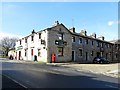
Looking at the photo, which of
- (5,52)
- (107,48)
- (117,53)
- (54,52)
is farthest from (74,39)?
Answer: (5,52)

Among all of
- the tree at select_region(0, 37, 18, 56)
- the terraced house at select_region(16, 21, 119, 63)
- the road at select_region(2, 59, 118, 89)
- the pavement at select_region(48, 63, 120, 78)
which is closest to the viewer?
the road at select_region(2, 59, 118, 89)

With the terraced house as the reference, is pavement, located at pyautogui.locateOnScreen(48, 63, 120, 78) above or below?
below

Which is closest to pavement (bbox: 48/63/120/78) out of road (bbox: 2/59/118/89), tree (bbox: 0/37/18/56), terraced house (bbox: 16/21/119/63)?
road (bbox: 2/59/118/89)

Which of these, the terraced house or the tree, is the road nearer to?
the terraced house

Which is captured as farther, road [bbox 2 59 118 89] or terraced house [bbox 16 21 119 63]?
terraced house [bbox 16 21 119 63]

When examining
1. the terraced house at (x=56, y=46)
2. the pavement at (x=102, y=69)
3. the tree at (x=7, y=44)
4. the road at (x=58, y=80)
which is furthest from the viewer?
the tree at (x=7, y=44)

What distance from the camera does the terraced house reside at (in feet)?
157

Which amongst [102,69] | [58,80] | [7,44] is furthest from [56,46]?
[7,44]

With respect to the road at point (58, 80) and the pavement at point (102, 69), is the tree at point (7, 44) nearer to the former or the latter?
the pavement at point (102, 69)

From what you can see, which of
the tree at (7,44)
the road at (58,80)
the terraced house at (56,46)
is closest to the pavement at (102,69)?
the road at (58,80)

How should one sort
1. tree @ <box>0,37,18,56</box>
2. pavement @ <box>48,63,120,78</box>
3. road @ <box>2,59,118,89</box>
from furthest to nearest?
1. tree @ <box>0,37,18,56</box>
2. pavement @ <box>48,63,120,78</box>
3. road @ <box>2,59,118,89</box>

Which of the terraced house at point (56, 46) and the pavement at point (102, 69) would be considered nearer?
the pavement at point (102, 69)

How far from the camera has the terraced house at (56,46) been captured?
1885 inches

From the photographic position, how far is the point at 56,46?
161ft
